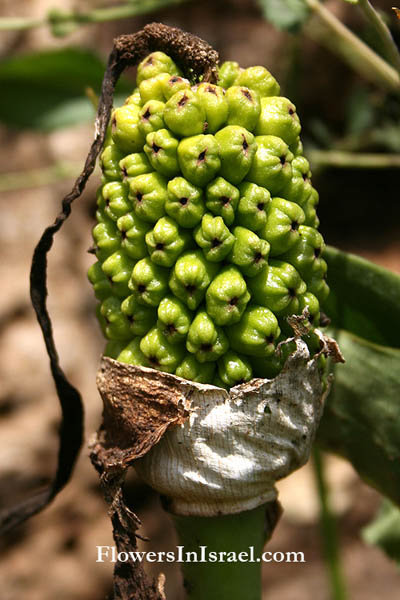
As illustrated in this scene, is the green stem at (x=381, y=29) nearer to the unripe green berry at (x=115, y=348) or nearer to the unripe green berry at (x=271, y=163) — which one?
the unripe green berry at (x=271, y=163)

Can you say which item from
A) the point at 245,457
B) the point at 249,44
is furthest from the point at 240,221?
the point at 249,44

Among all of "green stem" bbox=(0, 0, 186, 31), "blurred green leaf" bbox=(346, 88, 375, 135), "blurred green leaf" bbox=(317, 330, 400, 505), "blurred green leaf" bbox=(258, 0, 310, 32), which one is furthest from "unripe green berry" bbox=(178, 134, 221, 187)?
"blurred green leaf" bbox=(346, 88, 375, 135)

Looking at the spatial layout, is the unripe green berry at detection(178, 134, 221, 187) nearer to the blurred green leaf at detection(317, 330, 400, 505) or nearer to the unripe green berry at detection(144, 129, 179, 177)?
the unripe green berry at detection(144, 129, 179, 177)

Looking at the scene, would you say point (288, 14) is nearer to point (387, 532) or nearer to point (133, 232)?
point (133, 232)

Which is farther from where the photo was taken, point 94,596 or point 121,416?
point 94,596

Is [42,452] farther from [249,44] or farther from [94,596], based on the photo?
[249,44]

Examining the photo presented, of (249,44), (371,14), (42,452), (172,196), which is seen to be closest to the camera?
(172,196)

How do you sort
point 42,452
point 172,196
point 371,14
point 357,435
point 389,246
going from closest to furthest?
point 172,196 < point 371,14 < point 357,435 < point 42,452 < point 389,246
